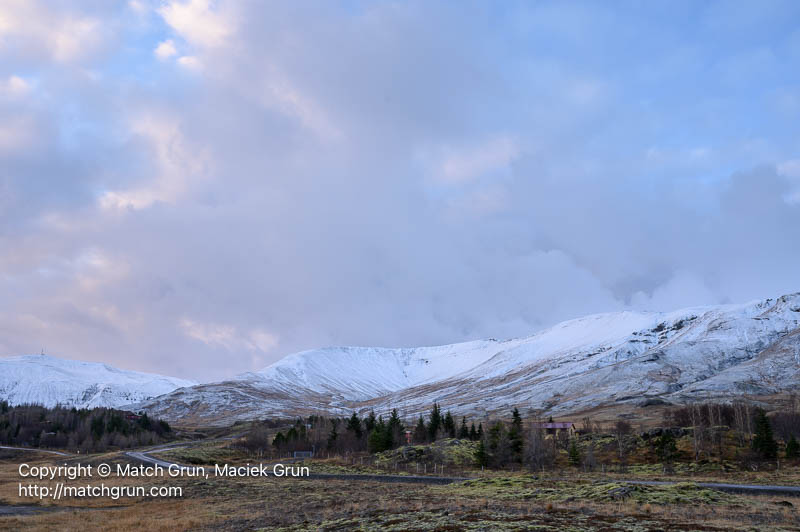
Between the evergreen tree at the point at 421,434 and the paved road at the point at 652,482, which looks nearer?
the paved road at the point at 652,482

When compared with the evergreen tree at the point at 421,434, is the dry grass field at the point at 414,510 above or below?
above

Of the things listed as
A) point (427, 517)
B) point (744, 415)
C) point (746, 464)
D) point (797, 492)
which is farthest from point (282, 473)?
point (744, 415)

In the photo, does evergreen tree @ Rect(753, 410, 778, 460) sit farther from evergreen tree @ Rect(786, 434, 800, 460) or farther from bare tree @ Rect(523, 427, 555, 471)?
bare tree @ Rect(523, 427, 555, 471)

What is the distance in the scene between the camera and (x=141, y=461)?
105938 millimetres

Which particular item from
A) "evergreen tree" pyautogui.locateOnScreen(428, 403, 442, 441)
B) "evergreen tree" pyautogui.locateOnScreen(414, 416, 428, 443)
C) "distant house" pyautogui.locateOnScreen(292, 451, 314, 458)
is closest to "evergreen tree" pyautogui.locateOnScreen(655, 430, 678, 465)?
"evergreen tree" pyautogui.locateOnScreen(428, 403, 442, 441)

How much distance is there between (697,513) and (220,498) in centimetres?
4420

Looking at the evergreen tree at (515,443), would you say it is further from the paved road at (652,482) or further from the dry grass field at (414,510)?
the dry grass field at (414,510)

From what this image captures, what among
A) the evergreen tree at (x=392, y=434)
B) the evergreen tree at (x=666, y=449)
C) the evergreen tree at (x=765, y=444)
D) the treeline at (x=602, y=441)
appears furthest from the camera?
the evergreen tree at (x=392, y=434)

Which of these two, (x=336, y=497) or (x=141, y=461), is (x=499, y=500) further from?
(x=141, y=461)

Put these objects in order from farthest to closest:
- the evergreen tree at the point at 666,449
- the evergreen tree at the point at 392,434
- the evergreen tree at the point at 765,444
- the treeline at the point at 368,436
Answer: the treeline at the point at 368,436
the evergreen tree at the point at 392,434
the evergreen tree at the point at 666,449
the evergreen tree at the point at 765,444

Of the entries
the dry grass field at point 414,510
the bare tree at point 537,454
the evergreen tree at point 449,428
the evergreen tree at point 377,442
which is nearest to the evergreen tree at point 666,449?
the bare tree at point 537,454

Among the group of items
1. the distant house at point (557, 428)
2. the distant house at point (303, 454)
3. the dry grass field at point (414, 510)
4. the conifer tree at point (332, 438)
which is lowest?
the distant house at point (303, 454)

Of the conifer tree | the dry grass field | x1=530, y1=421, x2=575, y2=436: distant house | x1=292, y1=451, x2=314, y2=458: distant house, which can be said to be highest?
the dry grass field

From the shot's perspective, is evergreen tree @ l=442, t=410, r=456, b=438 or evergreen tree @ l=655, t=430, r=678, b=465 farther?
evergreen tree @ l=442, t=410, r=456, b=438
